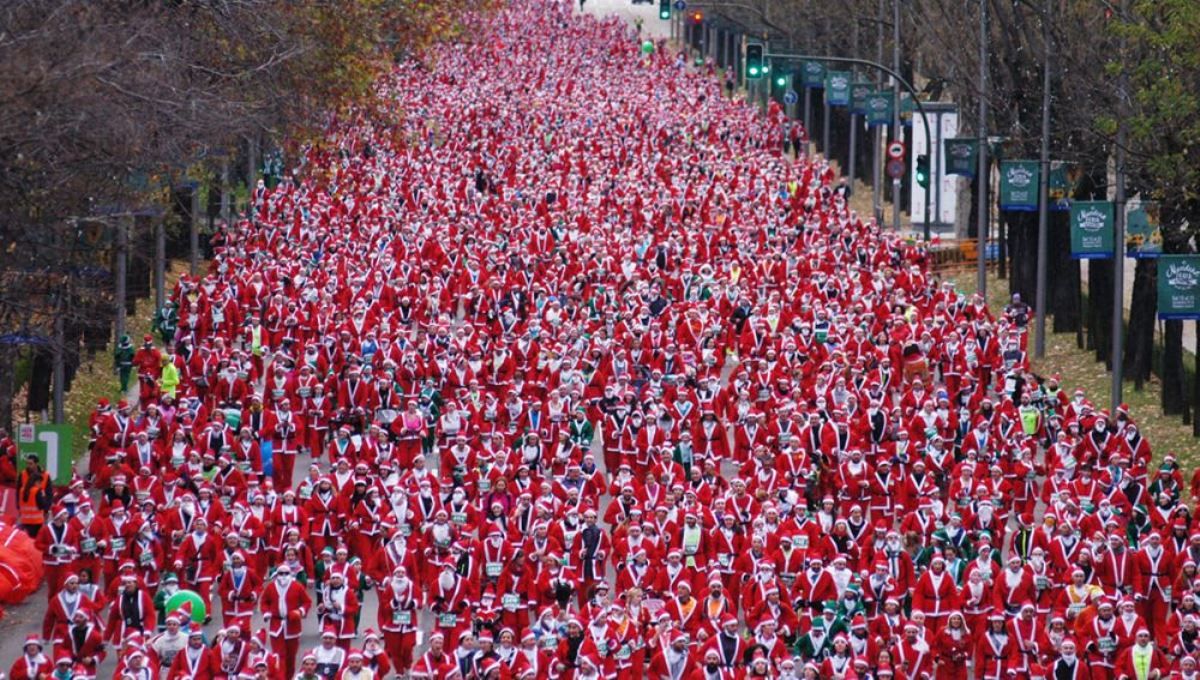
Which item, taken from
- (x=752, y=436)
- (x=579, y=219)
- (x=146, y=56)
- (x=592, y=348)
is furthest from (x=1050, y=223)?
(x=146, y=56)

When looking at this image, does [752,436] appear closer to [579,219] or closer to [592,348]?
[592,348]

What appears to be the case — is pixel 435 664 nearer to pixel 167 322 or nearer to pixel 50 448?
pixel 50 448

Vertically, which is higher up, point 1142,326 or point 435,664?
point 1142,326

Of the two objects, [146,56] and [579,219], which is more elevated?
[146,56]

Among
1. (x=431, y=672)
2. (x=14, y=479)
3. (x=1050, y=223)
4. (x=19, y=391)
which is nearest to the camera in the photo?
(x=431, y=672)

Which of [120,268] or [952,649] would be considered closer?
[952,649]

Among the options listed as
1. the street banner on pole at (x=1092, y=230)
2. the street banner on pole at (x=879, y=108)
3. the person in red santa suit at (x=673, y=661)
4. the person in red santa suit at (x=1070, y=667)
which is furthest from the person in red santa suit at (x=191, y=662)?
the street banner on pole at (x=879, y=108)

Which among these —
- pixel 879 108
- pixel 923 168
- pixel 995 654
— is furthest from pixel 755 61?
pixel 995 654
